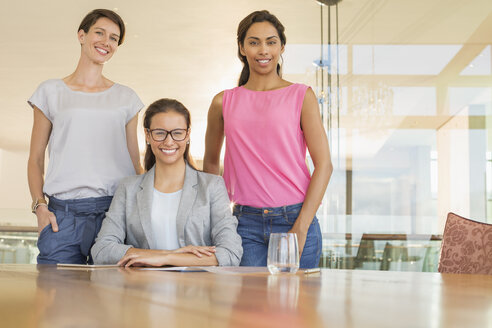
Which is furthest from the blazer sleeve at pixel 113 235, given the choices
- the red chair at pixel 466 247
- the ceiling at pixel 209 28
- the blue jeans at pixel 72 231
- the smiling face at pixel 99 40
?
the ceiling at pixel 209 28

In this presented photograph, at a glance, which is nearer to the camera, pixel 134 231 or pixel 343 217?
pixel 134 231

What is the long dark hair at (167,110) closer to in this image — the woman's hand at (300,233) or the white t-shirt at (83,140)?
the white t-shirt at (83,140)

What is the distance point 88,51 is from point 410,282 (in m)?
1.41

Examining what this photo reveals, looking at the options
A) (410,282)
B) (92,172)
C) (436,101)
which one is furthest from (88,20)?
(436,101)

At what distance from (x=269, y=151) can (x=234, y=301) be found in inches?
46.4

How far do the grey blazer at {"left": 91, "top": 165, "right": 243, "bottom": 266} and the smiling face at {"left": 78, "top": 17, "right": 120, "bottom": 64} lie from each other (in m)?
0.47

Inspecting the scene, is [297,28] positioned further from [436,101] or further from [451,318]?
[451,318]

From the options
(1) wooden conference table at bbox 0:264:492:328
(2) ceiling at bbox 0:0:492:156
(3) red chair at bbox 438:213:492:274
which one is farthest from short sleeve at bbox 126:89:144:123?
(2) ceiling at bbox 0:0:492:156

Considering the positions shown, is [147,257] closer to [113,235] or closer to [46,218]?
[113,235]


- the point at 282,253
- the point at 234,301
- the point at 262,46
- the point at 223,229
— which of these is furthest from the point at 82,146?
the point at 234,301

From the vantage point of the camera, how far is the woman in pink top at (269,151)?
186 centimetres

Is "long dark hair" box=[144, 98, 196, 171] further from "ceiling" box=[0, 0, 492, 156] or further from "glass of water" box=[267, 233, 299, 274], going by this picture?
"ceiling" box=[0, 0, 492, 156]

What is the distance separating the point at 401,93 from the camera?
16.7 ft

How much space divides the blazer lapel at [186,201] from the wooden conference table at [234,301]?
0.66 meters
